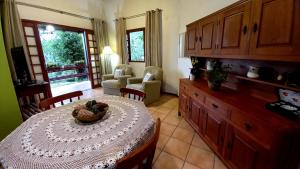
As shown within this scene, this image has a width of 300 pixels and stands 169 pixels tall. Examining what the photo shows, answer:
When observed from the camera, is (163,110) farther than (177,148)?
Yes

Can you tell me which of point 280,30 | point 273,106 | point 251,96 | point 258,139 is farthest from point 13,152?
point 251,96

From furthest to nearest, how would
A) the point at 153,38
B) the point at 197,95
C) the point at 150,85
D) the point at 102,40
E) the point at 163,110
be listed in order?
the point at 102,40
the point at 153,38
the point at 150,85
the point at 163,110
the point at 197,95

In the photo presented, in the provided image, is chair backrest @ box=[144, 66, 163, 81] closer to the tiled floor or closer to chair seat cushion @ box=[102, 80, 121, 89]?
chair seat cushion @ box=[102, 80, 121, 89]

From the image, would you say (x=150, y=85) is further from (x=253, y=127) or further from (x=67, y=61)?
(x=67, y=61)

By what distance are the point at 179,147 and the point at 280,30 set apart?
1708mm

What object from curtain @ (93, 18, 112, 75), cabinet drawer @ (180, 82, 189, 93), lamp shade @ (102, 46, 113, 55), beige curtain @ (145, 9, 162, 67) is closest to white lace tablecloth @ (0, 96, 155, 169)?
cabinet drawer @ (180, 82, 189, 93)

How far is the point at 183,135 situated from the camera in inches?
87.6

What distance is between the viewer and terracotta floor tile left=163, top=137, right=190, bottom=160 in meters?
1.82

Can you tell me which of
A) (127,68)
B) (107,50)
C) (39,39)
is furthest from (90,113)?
(107,50)

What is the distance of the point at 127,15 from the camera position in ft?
15.1

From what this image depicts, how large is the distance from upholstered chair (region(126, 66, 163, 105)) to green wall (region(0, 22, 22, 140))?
2.18 m

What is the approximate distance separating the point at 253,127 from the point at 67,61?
20.6 ft

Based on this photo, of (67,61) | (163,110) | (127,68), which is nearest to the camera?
(163,110)

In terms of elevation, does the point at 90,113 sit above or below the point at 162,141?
above
